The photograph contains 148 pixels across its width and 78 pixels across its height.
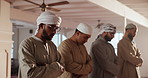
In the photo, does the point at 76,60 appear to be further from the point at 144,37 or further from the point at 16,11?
the point at 144,37

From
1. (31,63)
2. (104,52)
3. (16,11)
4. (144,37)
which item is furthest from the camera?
(144,37)

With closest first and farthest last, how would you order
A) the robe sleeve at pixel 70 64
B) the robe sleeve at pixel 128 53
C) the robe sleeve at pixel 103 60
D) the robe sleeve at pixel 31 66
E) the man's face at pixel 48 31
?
the robe sleeve at pixel 31 66 < the man's face at pixel 48 31 < the robe sleeve at pixel 70 64 < the robe sleeve at pixel 103 60 < the robe sleeve at pixel 128 53

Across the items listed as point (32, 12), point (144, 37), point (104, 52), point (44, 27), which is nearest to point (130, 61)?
point (104, 52)

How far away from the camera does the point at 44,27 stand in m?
2.22

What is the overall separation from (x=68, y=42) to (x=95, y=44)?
75 cm

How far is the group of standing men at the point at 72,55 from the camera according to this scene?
210cm

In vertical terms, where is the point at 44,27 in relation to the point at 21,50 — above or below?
above

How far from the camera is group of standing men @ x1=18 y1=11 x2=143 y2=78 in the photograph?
2098 mm

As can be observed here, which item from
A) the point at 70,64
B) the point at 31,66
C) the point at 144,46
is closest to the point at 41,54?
the point at 31,66

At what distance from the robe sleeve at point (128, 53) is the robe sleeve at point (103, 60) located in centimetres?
54

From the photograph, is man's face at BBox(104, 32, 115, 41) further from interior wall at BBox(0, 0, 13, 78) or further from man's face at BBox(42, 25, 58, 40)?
man's face at BBox(42, 25, 58, 40)

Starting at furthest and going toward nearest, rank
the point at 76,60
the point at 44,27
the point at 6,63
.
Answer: the point at 6,63 < the point at 76,60 < the point at 44,27

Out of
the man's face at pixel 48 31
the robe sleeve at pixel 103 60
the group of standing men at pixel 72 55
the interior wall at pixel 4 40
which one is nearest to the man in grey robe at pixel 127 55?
the group of standing men at pixel 72 55

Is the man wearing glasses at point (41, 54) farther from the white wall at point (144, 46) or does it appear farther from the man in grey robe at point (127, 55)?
the white wall at point (144, 46)
